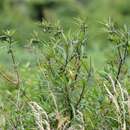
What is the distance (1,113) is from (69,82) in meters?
0.50

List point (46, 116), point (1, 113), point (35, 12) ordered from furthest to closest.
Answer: point (35, 12) → point (1, 113) → point (46, 116)

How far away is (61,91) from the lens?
3801 mm

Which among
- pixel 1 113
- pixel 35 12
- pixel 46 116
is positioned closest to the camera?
pixel 46 116

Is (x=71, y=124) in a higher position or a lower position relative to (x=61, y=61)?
lower

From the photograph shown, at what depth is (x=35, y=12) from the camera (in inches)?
762

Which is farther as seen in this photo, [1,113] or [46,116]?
[1,113]

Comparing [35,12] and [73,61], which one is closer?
[73,61]

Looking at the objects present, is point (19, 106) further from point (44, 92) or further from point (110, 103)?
point (110, 103)

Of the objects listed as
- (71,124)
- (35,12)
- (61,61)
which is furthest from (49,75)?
(35,12)

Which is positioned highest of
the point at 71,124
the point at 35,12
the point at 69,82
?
the point at 35,12

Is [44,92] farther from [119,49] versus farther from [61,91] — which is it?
[119,49]

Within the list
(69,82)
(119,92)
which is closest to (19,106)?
(69,82)

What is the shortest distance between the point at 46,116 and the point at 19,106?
1.09 feet

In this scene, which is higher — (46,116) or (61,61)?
(61,61)
